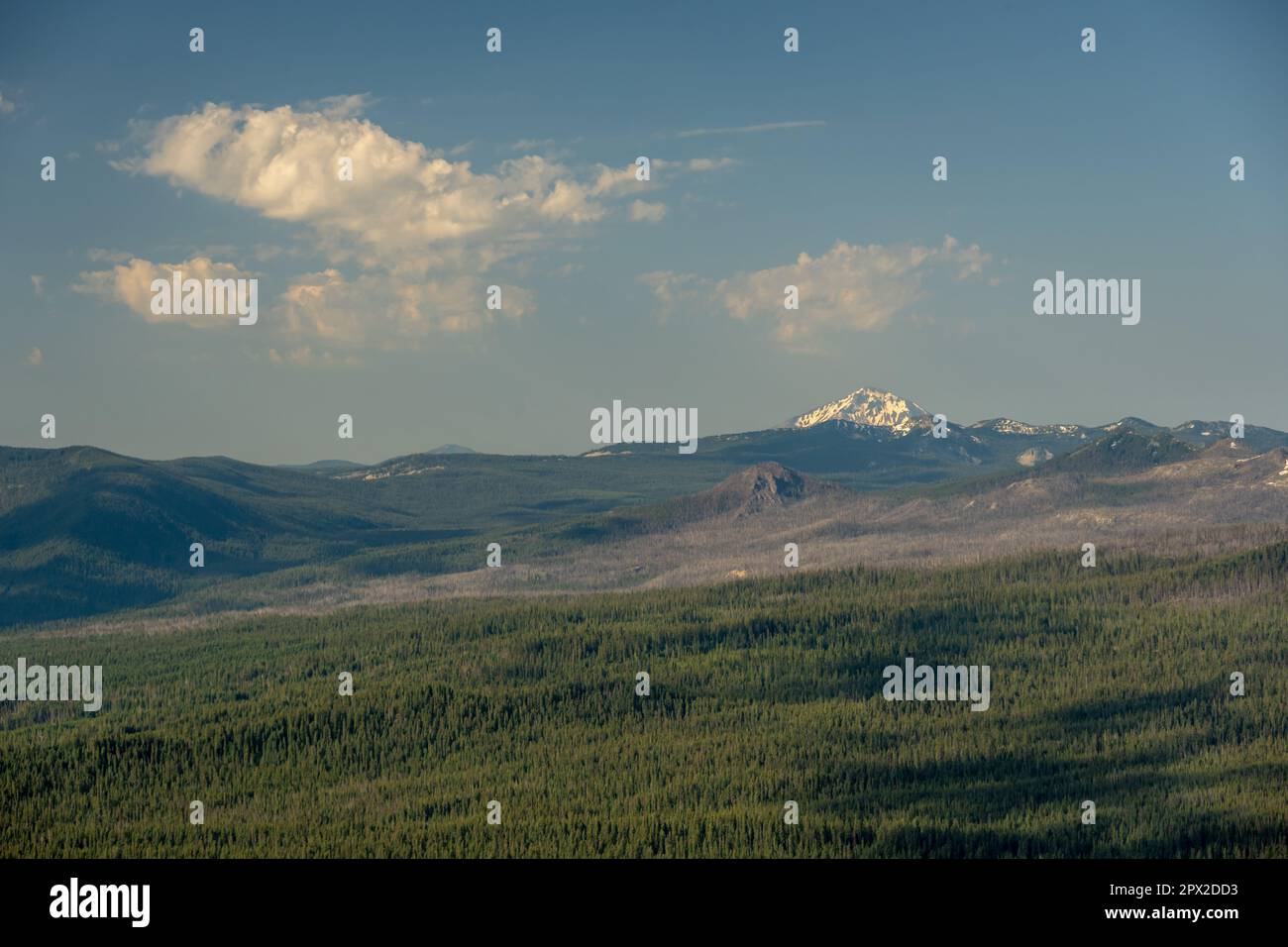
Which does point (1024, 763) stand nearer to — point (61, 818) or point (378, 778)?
point (378, 778)

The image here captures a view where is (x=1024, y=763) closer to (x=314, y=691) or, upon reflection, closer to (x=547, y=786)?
(x=547, y=786)

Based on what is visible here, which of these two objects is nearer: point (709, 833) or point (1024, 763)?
point (709, 833)

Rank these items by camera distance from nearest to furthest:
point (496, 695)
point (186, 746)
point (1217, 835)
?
point (1217, 835), point (186, 746), point (496, 695)

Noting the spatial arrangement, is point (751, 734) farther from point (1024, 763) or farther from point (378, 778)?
point (378, 778)
